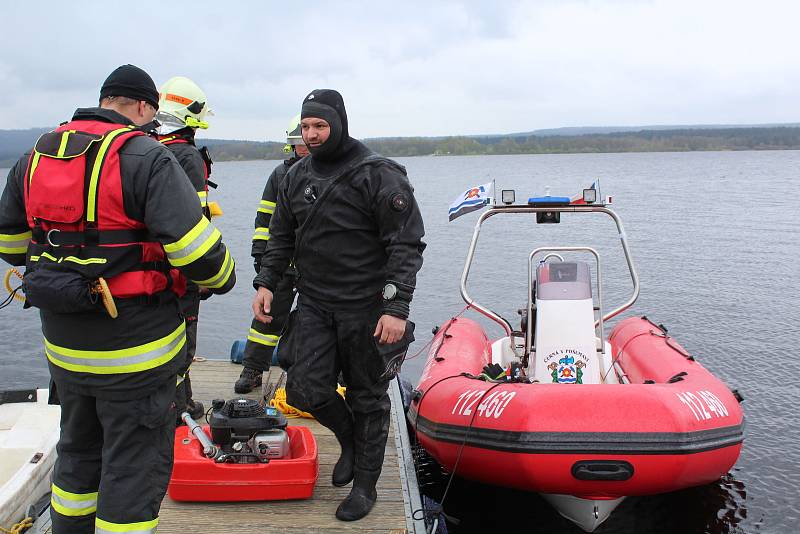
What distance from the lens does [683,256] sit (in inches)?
631

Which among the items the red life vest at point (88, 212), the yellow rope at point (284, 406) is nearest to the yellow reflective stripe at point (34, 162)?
the red life vest at point (88, 212)

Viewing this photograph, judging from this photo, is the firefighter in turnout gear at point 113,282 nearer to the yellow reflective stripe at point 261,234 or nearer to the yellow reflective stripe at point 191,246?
the yellow reflective stripe at point 191,246

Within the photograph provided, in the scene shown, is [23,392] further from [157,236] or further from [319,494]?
[157,236]

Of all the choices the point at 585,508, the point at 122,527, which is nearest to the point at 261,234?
the point at 122,527

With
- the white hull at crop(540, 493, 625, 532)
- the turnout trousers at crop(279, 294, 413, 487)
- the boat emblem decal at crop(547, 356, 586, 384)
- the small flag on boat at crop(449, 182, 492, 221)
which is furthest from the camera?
the small flag on boat at crop(449, 182, 492, 221)

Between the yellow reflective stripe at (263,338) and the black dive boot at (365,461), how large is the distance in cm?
115

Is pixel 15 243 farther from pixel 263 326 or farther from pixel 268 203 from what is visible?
pixel 268 203

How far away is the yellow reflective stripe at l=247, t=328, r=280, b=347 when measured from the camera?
418 cm

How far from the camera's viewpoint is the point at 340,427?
3.19 m

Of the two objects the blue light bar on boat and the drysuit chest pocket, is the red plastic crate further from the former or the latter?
the blue light bar on boat

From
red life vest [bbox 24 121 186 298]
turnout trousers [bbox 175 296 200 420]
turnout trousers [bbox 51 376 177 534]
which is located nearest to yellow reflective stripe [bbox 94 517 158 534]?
turnout trousers [bbox 51 376 177 534]

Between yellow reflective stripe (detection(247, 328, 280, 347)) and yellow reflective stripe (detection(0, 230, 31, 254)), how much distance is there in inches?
69.4

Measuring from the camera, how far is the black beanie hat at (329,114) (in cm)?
288

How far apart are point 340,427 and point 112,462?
3.69 ft
